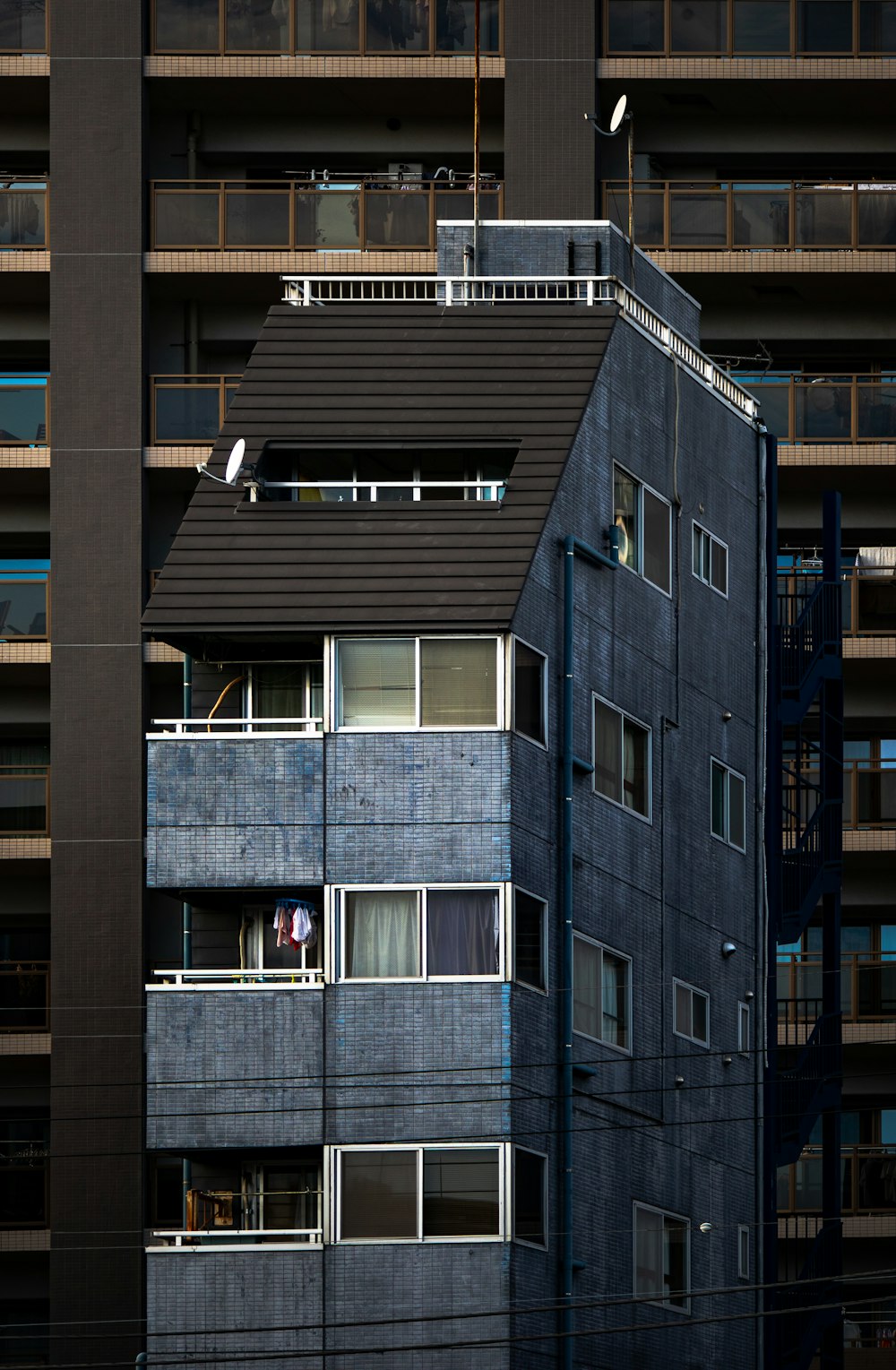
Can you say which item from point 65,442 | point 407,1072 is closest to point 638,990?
point 407,1072

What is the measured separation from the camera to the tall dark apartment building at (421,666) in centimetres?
3397

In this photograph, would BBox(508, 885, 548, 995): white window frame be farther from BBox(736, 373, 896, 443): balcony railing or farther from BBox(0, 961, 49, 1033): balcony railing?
BBox(736, 373, 896, 443): balcony railing

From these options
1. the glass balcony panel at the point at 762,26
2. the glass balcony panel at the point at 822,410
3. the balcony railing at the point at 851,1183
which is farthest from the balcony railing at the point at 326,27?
the balcony railing at the point at 851,1183

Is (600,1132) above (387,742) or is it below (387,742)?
below

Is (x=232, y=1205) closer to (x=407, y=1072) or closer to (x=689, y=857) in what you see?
(x=407, y=1072)

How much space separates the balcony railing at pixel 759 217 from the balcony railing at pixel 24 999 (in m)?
17.7

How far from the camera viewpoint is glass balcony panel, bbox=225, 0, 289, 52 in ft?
170

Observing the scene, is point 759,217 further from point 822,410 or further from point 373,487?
point 373,487

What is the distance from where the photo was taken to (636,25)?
173 feet

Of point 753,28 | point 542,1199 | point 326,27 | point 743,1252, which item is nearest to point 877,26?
point 753,28

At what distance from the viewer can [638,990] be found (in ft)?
123

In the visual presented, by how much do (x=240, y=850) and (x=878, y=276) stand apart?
896 inches

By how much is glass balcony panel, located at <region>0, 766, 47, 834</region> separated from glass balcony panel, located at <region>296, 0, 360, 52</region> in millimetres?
14757

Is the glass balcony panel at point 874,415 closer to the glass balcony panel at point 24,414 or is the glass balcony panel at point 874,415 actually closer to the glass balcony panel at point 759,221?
the glass balcony panel at point 759,221
